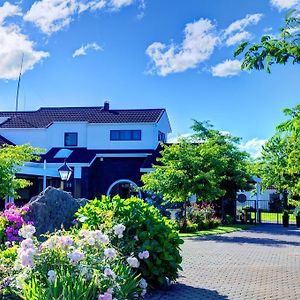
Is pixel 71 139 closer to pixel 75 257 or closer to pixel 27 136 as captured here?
pixel 27 136

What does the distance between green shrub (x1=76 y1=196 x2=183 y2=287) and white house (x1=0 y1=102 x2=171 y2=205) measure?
83.9 ft

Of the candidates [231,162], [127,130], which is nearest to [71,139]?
[127,130]

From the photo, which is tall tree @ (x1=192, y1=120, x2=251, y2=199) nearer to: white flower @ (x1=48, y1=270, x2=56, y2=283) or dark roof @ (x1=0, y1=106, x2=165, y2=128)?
dark roof @ (x1=0, y1=106, x2=165, y2=128)

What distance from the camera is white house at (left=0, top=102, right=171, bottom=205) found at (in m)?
36.2

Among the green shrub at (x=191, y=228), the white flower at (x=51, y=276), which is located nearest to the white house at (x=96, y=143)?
the green shrub at (x=191, y=228)

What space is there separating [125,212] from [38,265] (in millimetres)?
3217

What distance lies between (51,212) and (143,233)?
12.5 ft

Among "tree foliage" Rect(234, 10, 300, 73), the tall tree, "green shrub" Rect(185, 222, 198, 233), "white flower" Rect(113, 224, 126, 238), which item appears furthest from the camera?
the tall tree

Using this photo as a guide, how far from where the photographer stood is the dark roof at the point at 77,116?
38.0 metres

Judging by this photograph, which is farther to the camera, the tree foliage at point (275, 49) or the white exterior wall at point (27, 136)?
the white exterior wall at point (27, 136)

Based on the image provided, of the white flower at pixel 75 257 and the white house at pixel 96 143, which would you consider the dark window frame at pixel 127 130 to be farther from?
the white flower at pixel 75 257

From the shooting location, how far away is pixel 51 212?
11.7m

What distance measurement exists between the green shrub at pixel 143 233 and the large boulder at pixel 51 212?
8.28ft

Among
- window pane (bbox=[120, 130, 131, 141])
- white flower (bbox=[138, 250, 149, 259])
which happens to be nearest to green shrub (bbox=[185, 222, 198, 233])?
window pane (bbox=[120, 130, 131, 141])
